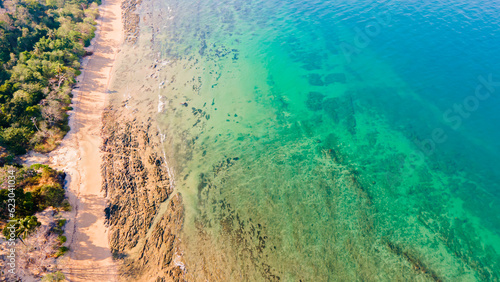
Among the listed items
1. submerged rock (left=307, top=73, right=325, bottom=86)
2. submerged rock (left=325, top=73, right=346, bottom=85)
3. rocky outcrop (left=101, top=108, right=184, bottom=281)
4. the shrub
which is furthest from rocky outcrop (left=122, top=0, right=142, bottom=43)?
the shrub

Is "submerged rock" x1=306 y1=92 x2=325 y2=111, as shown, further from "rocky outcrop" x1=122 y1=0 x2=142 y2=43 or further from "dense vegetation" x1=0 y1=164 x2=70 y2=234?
"rocky outcrop" x1=122 y1=0 x2=142 y2=43

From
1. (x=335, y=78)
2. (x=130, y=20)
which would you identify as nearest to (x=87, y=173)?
(x=335, y=78)

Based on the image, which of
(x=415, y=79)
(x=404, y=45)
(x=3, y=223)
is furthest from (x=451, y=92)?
(x=3, y=223)

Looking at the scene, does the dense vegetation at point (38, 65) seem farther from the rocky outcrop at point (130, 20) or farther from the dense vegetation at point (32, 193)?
the rocky outcrop at point (130, 20)

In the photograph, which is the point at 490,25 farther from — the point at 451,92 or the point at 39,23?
the point at 39,23

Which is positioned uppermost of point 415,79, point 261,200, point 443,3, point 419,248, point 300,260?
point 443,3

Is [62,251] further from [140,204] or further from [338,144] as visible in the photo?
[338,144]

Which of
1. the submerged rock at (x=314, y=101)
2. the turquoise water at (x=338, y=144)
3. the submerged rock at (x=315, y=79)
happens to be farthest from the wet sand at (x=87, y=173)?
the submerged rock at (x=315, y=79)
